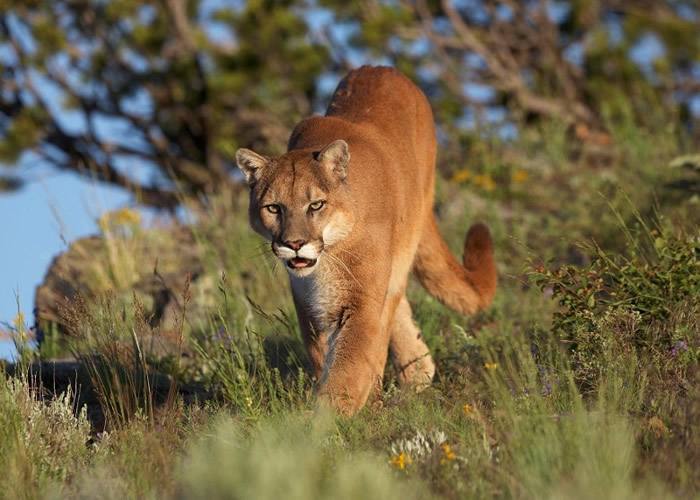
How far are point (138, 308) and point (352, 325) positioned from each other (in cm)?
99

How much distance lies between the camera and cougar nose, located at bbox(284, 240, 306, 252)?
5.02 metres

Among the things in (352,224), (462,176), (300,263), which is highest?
(352,224)

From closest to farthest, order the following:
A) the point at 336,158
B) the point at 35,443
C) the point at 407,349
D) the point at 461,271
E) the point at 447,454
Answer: the point at 447,454 → the point at 35,443 → the point at 336,158 → the point at 407,349 → the point at 461,271

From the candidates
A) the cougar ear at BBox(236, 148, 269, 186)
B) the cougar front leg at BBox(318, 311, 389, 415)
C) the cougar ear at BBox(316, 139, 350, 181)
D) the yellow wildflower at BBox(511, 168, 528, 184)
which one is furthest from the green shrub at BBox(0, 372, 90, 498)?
the yellow wildflower at BBox(511, 168, 528, 184)

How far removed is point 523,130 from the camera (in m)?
11.9

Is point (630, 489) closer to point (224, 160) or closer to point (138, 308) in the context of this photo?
point (138, 308)

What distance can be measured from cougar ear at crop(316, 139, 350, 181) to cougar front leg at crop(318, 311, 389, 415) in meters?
0.66

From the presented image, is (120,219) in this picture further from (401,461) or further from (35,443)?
(401,461)

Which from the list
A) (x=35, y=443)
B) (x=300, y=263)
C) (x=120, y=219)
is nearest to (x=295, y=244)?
(x=300, y=263)

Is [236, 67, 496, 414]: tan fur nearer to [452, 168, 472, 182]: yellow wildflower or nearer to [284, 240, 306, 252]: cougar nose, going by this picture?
[284, 240, 306, 252]: cougar nose

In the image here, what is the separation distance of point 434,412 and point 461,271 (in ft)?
6.42

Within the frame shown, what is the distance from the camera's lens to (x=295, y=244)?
5023 millimetres

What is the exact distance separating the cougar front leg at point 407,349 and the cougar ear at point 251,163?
116 cm

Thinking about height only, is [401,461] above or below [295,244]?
below
